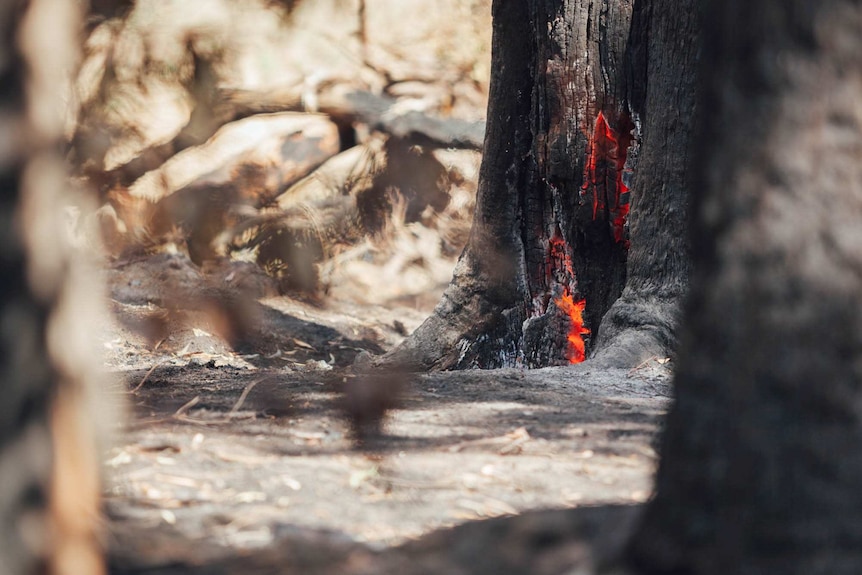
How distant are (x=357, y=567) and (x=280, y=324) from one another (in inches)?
253

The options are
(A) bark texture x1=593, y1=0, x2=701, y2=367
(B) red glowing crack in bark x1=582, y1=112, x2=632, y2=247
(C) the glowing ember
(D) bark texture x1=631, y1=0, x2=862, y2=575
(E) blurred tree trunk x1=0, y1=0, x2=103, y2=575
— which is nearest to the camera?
(E) blurred tree trunk x1=0, y1=0, x2=103, y2=575

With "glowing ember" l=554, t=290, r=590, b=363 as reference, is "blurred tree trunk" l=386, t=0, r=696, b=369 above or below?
above

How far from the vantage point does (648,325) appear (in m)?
4.33

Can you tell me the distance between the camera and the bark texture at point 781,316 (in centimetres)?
147

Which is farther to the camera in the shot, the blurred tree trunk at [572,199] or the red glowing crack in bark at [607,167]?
the red glowing crack in bark at [607,167]

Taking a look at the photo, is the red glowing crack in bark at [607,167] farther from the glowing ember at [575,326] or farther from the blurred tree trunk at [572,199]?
the glowing ember at [575,326]

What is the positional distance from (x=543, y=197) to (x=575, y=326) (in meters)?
0.73

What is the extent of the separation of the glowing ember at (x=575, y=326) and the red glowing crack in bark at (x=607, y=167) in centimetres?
53

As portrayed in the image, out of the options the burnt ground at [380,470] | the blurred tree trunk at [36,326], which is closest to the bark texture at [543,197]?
the burnt ground at [380,470]

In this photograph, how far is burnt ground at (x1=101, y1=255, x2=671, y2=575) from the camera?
183cm

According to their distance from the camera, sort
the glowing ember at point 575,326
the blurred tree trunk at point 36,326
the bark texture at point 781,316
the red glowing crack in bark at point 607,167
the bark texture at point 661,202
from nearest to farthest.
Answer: the blurred tree trunk at point 36,326
the bark texture at point 781,316
the bark texture at point 661,202
the red glowing crack in bark at point 607,167
the glowing ember at point 575,326

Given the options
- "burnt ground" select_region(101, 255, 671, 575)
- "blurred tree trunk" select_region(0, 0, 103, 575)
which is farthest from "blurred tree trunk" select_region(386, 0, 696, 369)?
"blurred tree trunk" select_region(0, 0, 103, 575)

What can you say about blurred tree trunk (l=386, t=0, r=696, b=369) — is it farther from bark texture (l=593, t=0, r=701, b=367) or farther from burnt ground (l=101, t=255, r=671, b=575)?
burnt ground (l=101, t=255, r=671, b=575)

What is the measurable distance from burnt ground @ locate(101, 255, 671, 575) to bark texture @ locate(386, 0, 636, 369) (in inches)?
40.5
